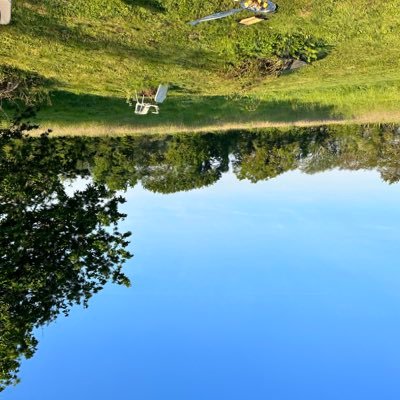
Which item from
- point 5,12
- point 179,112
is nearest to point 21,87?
point 5,12

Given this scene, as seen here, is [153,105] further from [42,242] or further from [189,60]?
[42,242]

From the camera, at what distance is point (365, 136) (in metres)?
23.2

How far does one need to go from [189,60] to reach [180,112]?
159 inches

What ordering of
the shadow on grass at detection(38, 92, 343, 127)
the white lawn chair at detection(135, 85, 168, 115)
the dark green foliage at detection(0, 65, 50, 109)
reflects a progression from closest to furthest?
the dark green foliage at detection(0, 65, 50, 109) → the white lawn chair at detection(135, 85, 168, 115) → the shadow on grass at detection(38, 92, 343, 127)

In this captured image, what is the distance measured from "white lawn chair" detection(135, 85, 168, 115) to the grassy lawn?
0.38 m

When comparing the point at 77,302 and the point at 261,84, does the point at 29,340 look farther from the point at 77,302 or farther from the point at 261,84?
the point at 261,84

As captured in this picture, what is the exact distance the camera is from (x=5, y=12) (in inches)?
451

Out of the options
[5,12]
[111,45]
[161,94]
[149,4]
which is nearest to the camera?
[5,12]

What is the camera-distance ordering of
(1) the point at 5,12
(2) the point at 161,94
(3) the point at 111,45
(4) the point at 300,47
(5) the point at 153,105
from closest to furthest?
(1) the point at 5,12, (3) the point at 111,45, (4) the point at 300,47, (2) the point at 161,94, (5) the point at 153,105

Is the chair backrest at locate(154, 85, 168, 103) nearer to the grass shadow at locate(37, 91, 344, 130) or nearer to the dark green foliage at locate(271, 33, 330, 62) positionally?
the grass shadow at locate(37, 91, 344, 130)

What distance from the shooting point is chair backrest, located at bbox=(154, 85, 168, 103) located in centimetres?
1581

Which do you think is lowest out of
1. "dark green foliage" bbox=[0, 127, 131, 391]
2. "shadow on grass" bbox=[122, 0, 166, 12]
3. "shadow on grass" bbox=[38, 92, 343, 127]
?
"dark green foliage" bbox=[0, 127, 131, 391]

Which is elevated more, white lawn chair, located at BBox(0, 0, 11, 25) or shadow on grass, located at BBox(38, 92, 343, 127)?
white lawn chair, located at BBox(0, 0, 11, 25)

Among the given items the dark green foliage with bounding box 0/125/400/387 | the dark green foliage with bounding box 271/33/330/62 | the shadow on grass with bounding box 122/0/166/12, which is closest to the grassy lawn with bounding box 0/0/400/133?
the shadow on grass with bounding box 122/0/166/12
